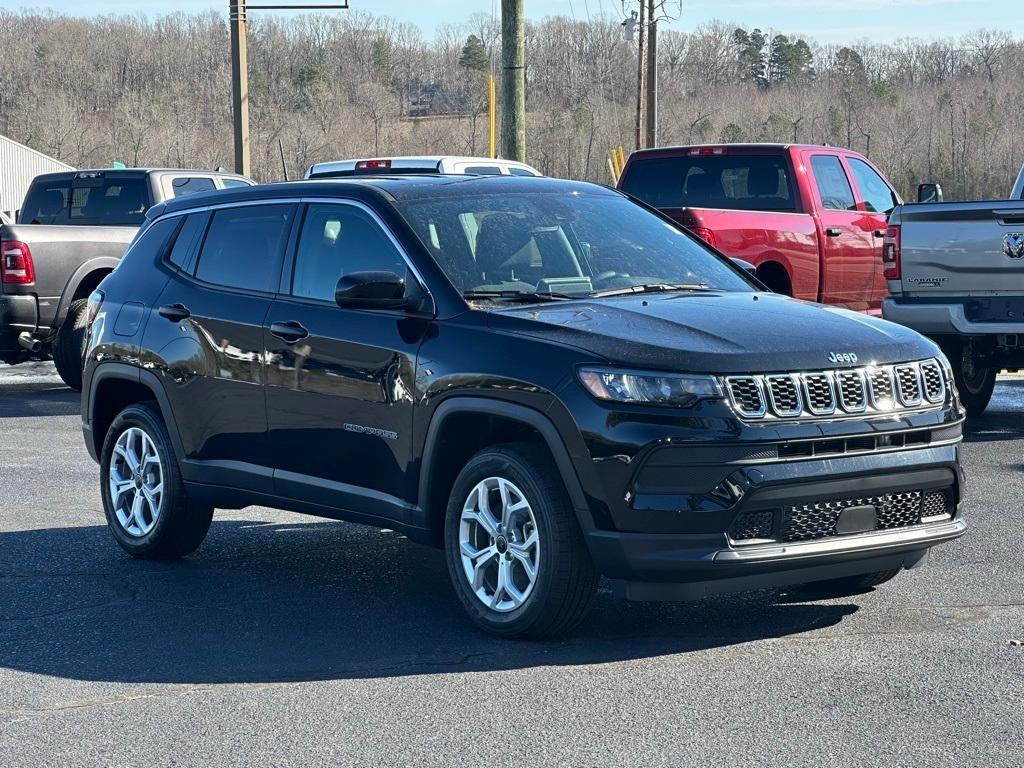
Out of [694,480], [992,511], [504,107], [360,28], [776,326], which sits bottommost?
[992,511]

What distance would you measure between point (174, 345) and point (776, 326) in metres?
3.10

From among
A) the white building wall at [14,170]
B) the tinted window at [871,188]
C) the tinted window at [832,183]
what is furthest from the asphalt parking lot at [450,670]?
the white building wall at [14,170]

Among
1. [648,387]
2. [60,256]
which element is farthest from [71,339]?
[648,387]

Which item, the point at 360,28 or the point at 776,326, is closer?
the point at 776,326

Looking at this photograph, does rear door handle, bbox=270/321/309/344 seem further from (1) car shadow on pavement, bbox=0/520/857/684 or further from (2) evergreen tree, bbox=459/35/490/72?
(2) evergreen tree, bbox=459/35/490/72

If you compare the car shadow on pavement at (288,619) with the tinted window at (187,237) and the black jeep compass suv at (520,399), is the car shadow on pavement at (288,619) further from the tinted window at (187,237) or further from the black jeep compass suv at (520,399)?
the tinted window at (187,237)

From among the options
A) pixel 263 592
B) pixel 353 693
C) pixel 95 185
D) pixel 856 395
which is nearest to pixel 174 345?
pixel 263 592

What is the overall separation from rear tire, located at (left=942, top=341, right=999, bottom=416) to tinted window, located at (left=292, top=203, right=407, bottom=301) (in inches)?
258

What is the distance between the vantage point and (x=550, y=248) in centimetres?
639

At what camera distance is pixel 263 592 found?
665 centimetres

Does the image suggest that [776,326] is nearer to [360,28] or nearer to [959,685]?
[959,685]

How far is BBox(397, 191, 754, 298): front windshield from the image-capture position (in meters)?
6.18

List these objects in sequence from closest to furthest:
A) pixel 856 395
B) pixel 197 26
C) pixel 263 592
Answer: pixel 856 395 → pixel 263 592 → pixel 197 26

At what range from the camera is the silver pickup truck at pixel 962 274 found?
432 inches
